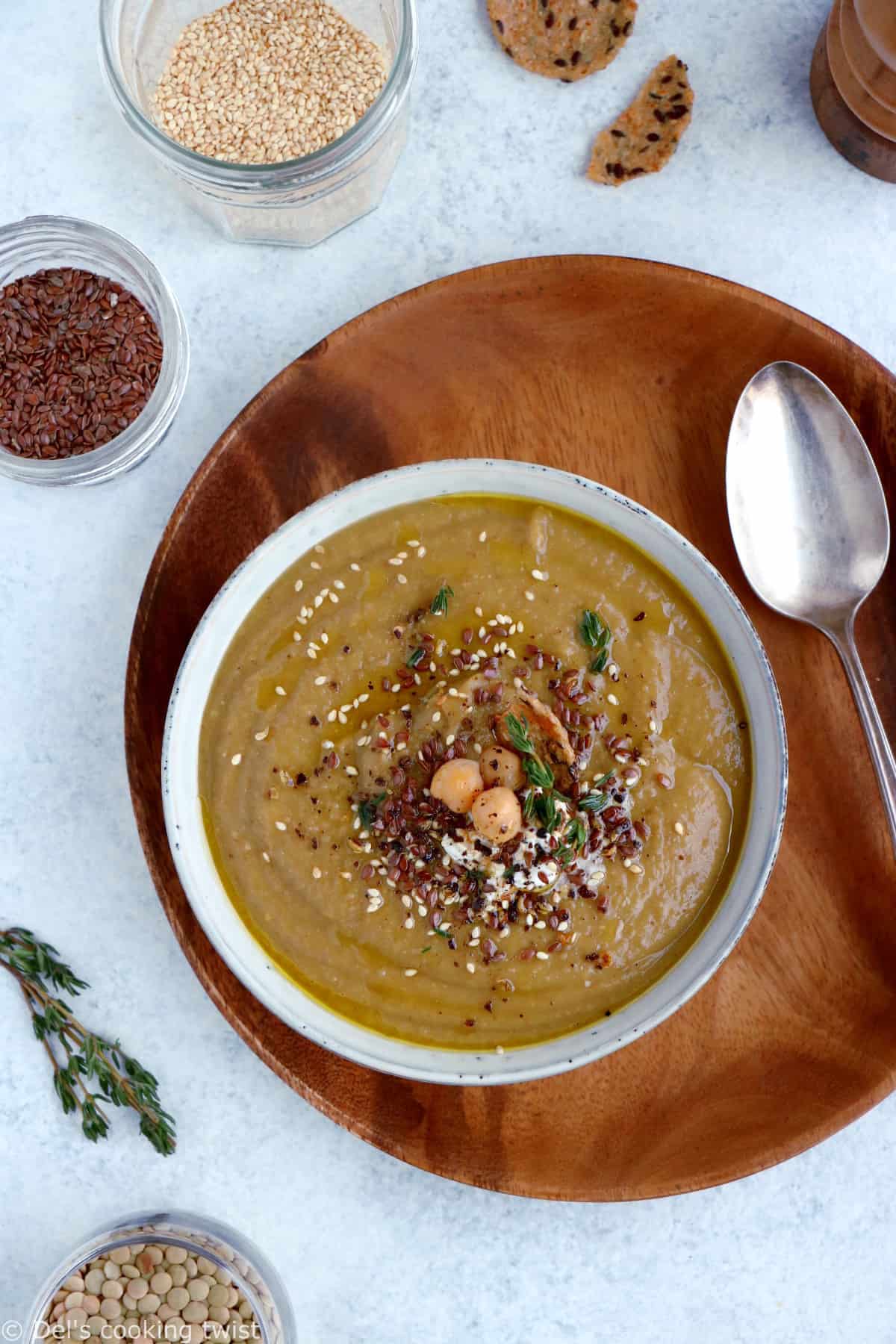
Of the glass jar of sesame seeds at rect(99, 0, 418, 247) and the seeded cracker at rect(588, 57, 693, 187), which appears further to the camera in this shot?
the seeded cracker at rect(588, 57, 693, 187)

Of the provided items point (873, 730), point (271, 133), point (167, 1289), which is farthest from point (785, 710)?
point (167, 1289)

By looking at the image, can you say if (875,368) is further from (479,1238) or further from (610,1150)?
(479,1238)

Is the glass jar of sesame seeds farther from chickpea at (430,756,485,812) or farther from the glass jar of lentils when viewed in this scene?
the glass jar of lentils

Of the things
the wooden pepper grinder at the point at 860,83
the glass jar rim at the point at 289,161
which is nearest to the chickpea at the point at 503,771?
the glass jar rim at the point at 289,161

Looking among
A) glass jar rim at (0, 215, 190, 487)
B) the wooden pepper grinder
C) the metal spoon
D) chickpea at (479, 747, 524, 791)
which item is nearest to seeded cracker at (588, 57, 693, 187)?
the wooden pepper grinder

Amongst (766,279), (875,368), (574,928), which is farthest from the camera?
(766,279)

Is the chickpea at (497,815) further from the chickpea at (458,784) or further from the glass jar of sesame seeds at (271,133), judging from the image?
the glass jar of sesame seeds at (271,133)

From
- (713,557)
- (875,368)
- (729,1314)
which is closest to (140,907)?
(713,557)
